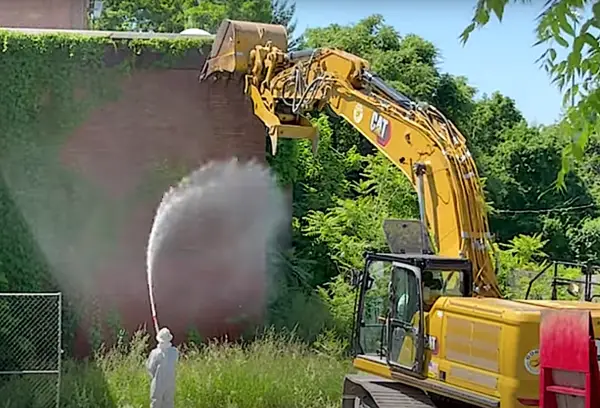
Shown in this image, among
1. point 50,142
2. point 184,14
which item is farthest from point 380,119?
point 184,14

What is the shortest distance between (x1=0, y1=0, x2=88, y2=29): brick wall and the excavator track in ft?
50.5

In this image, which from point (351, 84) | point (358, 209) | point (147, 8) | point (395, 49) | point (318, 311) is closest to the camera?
point (351, 84)

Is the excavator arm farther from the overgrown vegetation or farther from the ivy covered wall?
the ivy covered wall

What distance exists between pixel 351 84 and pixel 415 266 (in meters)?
3.41

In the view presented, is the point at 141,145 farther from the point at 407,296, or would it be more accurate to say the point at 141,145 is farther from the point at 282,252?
the point at 407,296

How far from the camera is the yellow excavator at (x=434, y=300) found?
8008 mm

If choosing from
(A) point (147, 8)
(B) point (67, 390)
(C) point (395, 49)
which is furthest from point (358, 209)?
(A) point (147, 8)

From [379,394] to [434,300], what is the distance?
46.5 inches

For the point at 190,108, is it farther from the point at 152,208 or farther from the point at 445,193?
the point at 445,193

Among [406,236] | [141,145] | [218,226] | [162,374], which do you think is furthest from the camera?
[218,226]

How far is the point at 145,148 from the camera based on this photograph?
17.3 metres

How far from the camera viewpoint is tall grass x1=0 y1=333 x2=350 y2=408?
13414mm

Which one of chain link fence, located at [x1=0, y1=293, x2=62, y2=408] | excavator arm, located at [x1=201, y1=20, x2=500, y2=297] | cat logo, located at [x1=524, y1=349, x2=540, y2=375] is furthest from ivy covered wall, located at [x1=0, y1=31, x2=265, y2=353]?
cat logo, located at [x1=524, y1=349, x2=540, y2=375]

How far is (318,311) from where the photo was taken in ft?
59.3
